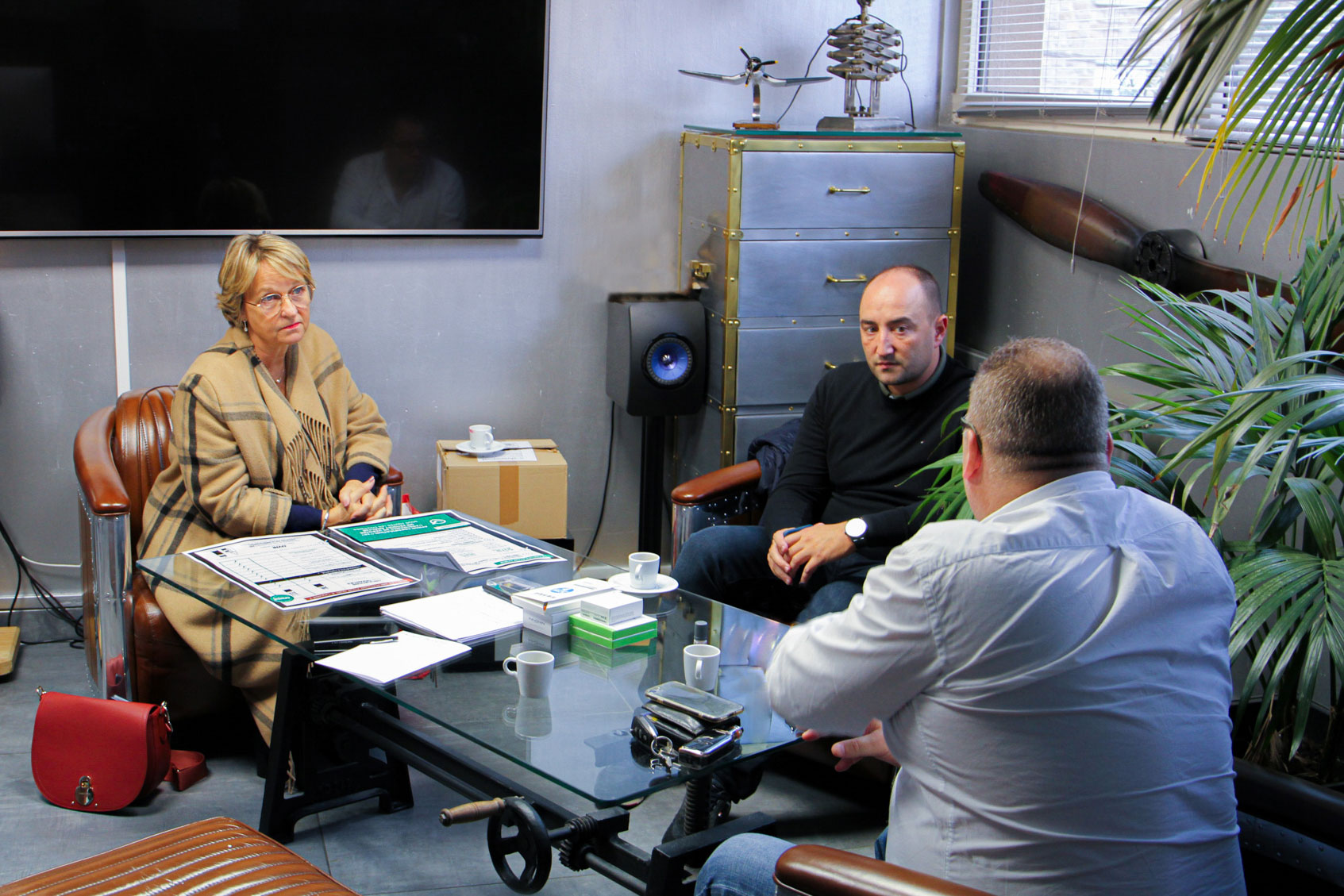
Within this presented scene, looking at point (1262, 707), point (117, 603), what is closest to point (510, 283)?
point (117, 603)

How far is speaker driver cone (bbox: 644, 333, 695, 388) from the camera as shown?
3.68m

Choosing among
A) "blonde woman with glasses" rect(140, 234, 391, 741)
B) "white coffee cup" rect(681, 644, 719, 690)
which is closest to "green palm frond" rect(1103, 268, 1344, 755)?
"white coffee cup" rect(681, 644, 719, 690)

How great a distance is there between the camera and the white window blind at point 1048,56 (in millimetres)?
3184

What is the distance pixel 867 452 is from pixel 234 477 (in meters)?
1.50

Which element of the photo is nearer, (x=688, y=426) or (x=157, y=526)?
(x=157, y=526)

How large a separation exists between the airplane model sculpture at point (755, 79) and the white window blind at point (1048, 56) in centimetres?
57

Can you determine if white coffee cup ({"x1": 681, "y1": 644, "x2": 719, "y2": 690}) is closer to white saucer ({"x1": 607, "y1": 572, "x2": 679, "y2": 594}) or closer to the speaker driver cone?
white saucer ({"x1": 607, "y1": 572, "x2": 679, "y2": 594})

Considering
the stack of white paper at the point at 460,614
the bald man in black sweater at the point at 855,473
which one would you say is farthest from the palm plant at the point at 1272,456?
the stack of white paper at the point at 460,614

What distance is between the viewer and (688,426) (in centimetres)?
397

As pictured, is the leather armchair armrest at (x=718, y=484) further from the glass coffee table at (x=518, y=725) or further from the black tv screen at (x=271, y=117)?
the black tv screen at (x=271, y=117)

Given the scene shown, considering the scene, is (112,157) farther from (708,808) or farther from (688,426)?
(708,808)

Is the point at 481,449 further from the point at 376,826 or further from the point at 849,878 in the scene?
the point at 849,878

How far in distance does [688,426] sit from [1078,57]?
1.60 m

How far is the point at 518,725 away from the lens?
1.82 meters
